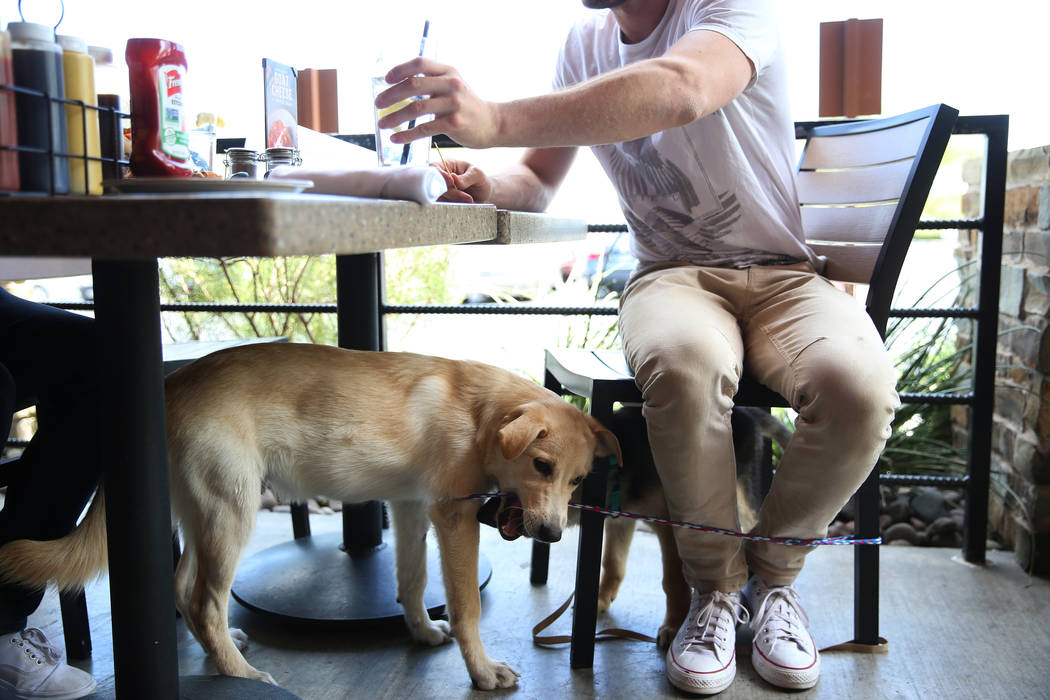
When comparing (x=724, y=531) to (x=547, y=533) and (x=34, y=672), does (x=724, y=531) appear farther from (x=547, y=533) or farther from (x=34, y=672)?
(x=34, y=672)

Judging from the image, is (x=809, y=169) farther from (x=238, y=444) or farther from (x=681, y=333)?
(x=238, y=444)

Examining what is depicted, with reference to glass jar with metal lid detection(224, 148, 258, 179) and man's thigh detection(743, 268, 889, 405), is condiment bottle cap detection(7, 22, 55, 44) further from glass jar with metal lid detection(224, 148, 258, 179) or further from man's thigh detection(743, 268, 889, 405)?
man's thigh detection(743, 268, 889, 405)

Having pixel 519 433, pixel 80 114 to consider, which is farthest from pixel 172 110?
pixel 519 433

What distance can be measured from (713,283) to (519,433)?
0.65 metres

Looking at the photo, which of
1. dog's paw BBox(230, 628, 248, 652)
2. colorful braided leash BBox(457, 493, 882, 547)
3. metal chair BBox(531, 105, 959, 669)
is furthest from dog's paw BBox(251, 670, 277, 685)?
metal chair BBox(531, 105, 959, 669)

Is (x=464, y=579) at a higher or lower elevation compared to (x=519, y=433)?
lower

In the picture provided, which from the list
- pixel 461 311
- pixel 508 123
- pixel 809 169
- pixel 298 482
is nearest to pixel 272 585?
pixel 298 482

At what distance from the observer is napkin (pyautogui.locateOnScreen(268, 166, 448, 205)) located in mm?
1084

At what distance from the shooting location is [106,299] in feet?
3.57

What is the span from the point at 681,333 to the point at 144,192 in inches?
39.5

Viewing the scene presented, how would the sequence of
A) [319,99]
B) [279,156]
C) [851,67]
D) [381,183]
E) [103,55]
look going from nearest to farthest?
[381,183], [103,55], [279,156], [851,67], [319,99]

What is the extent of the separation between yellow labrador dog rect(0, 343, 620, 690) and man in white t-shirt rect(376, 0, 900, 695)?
24cm

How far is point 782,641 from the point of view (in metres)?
1.73

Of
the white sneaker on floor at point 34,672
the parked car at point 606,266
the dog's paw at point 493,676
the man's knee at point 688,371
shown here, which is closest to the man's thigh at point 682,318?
the man's knee at point 688,371
